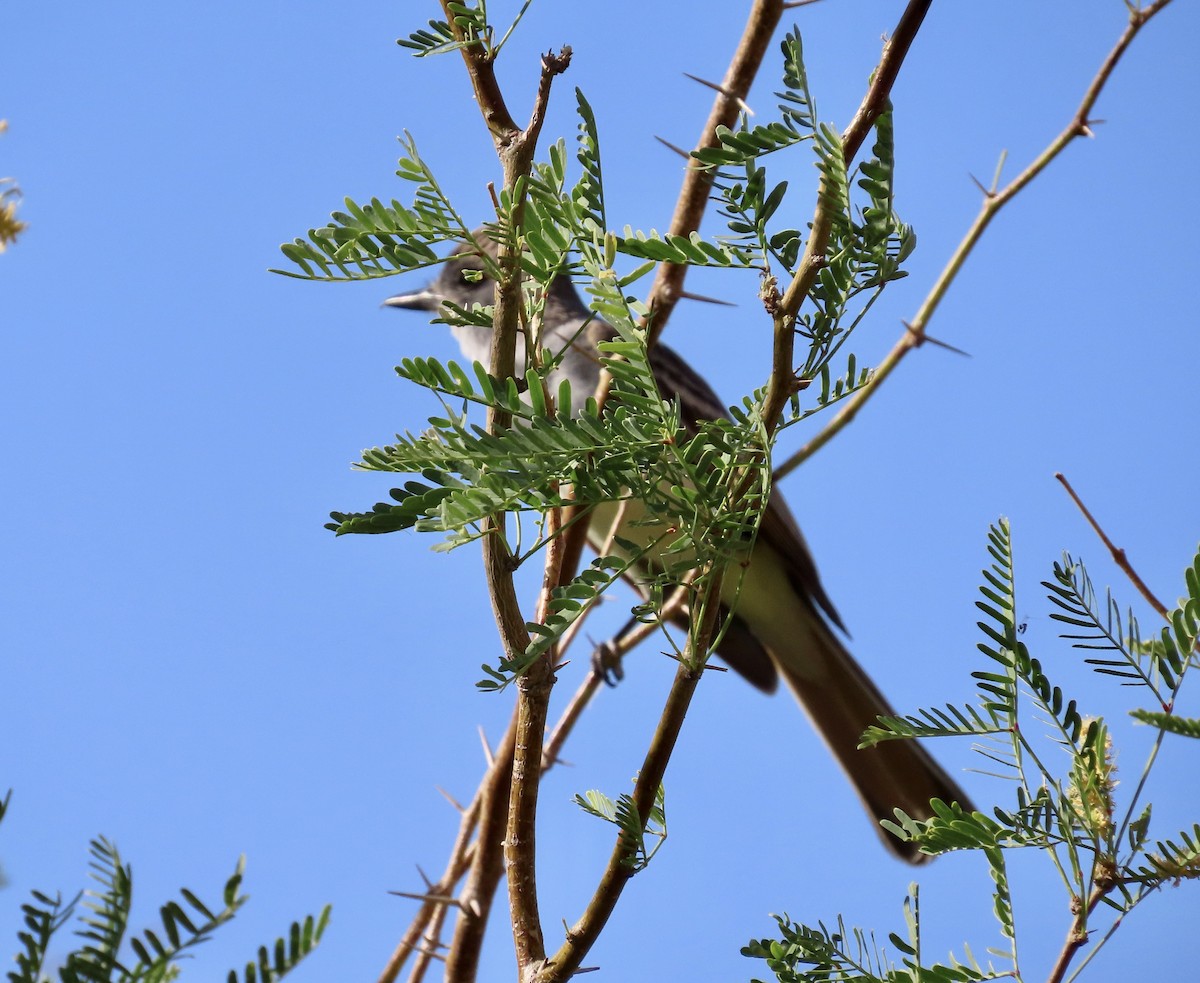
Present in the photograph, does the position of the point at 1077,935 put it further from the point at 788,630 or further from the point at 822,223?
the point at 788,630

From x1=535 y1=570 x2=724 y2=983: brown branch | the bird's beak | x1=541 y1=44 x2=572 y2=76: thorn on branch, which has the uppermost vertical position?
the bird's beak

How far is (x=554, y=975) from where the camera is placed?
1426 millimetres

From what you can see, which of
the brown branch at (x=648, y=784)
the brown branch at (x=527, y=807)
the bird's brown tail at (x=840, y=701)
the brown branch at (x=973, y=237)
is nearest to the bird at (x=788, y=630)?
the bird's brown tail at (x=840, y=701)

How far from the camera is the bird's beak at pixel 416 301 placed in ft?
21.0

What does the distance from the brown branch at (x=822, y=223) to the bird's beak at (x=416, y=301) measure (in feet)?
17.0

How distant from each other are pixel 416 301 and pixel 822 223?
5.36m

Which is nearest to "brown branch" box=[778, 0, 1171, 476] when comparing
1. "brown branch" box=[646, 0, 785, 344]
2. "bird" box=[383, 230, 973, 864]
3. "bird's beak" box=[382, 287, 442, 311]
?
"brown branch" box=[646, 0, 785, 344]

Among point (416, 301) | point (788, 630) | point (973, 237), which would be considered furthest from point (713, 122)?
point (416, 301)

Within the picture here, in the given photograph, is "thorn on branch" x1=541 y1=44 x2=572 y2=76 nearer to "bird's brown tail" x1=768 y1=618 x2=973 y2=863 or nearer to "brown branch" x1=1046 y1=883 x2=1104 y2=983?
"brown branch" x1=1046 y1=883 x2=1104 y2=983

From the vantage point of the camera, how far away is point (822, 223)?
1336mm

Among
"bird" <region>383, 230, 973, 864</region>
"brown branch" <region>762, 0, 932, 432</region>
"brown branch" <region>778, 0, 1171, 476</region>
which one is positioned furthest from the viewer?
"bird" <region>383, 230, 973, 864</region>

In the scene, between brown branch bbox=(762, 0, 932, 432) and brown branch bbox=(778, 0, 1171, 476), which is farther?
brown branch bbox=(778, 0, 1171, 476)

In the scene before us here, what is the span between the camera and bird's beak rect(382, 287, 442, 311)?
6406 millimetres

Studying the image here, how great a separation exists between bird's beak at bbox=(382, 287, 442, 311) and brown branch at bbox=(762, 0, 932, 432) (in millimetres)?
5185
